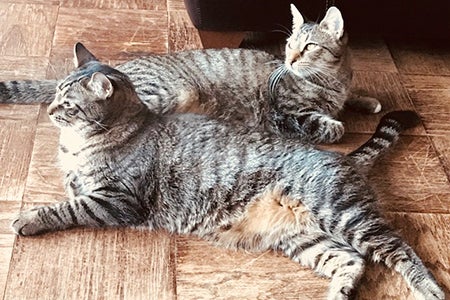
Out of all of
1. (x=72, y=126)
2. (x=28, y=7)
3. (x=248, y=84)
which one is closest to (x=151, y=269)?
(x=72, y=126)

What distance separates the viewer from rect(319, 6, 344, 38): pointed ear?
2.37m

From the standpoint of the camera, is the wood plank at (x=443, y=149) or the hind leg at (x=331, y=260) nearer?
the hind leg at (x=331, y=260)

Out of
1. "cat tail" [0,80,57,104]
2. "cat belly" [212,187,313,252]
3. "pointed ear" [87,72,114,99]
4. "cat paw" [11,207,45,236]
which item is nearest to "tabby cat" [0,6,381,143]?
"cat tail" [0,80,57,104]

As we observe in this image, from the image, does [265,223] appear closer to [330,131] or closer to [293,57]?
[330,131]

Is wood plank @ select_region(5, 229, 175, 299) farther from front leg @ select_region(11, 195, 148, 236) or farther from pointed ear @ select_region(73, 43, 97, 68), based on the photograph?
pointed ear @ select_region(73, 43, 97, 68)

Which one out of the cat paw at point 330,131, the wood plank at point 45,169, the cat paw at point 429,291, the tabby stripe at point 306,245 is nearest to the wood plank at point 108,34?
the wood plank at point 45,169

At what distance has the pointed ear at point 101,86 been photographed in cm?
195

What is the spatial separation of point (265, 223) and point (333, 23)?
31.7 inches

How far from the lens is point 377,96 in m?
2.66

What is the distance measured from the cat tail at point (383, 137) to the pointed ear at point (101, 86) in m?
0.75

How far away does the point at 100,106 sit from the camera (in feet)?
6.52

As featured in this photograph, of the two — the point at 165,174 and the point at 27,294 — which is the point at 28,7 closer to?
the point at 165,174

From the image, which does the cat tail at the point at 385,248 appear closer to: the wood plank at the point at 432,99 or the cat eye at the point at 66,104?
the wood plank at the point at 432,99

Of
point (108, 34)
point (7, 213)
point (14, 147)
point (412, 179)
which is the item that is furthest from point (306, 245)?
point (108, 34)
